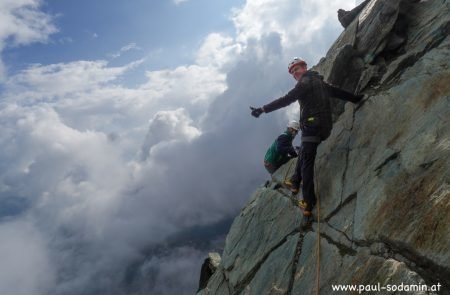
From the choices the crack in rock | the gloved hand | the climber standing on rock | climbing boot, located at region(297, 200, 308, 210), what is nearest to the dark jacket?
the climber standing on rock

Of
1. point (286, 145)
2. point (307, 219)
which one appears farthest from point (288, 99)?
point (286, 145)

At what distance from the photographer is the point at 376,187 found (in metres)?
10.5

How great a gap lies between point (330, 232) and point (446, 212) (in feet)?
13.6

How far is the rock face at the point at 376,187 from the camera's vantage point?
8.44 m

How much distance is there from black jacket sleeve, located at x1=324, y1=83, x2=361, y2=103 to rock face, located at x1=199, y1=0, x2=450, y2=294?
39 centimetres

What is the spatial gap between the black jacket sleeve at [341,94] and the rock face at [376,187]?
1.27 ft

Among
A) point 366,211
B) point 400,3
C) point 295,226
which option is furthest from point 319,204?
point 400,3

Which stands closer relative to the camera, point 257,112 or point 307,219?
point 257,112

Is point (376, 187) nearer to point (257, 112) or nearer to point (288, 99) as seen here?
point (288, 99)

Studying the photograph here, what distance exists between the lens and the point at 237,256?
16641 millimetres

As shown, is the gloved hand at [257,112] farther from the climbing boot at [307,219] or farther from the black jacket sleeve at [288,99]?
the climbing boot at [307,219]

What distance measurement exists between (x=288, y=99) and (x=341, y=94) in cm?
264

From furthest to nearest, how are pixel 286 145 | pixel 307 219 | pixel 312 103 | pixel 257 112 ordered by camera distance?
1. pixel 286 145
2. pixel 307 219
3. pixel 257 112
4. pixel 312 103

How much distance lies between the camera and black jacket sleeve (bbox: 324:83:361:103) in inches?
508
